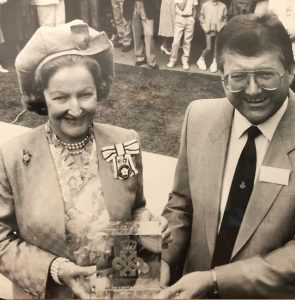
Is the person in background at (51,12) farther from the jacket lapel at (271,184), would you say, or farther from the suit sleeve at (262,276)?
the suit sleeve at (262,276)

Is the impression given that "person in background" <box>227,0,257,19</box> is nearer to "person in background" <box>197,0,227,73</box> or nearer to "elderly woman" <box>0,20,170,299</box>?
"person in background" <box>197,0,227,73</box>

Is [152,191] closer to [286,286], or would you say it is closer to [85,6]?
[286,286]

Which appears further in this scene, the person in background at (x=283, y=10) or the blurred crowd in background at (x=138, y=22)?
the blurred crowd in background at (x=138, y=22)

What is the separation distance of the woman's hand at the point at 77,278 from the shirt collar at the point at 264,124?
92 centimetres

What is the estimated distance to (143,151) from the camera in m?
2.47

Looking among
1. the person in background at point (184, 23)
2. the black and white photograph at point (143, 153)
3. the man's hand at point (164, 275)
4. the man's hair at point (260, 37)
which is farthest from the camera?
the man's hand at point (164, 275)

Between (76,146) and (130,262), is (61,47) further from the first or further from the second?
(130,262)

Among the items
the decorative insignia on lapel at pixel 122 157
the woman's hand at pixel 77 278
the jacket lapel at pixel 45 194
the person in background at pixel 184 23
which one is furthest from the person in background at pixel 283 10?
the woman's hand at pixel 77 278

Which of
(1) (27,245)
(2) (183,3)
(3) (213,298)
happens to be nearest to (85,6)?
(2) (183,3)

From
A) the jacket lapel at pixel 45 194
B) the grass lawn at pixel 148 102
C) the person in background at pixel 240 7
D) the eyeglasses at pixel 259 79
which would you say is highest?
the person in background at pixel 240 7

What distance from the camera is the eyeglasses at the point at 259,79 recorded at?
221 cm

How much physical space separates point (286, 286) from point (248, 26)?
116 centimetres

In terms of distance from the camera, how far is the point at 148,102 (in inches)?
98.9

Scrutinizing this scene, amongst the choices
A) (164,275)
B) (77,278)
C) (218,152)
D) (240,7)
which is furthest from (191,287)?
(240,7)
